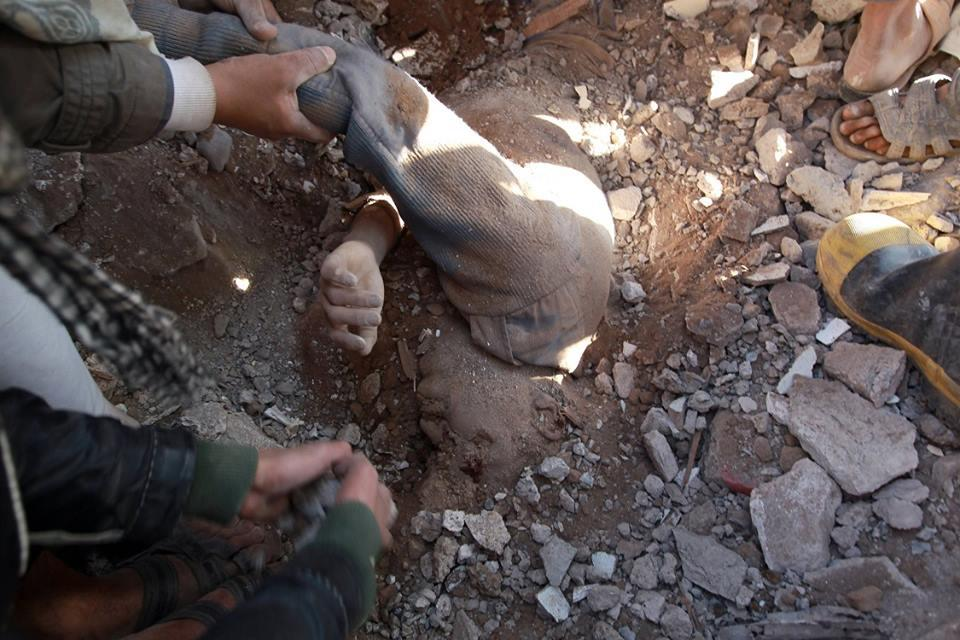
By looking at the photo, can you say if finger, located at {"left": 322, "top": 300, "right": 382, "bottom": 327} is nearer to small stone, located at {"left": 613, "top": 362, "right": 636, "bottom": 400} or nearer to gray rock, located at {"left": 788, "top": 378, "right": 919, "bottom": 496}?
small stone, located at {"left": 613, "top": 362, "right": 636, "bottom": 400}

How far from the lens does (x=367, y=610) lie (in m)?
1.10

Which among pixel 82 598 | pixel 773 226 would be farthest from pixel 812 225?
pixel 82 598

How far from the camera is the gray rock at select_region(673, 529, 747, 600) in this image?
1.64 meters

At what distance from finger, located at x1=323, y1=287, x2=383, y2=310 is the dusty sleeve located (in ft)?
1.87

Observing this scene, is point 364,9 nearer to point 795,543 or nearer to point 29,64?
point 29,64

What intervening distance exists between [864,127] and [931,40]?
0.33m

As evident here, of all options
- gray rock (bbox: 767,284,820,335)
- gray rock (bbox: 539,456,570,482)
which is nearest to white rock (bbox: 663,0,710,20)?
gray rock (bbox: 767,284,820,335)

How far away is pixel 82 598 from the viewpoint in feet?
4.55

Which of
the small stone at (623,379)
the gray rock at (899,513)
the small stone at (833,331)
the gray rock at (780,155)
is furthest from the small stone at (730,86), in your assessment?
the gray rock at (899,513)

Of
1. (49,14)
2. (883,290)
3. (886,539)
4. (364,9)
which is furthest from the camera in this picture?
(364,9)

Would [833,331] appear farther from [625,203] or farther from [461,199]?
[461,199]

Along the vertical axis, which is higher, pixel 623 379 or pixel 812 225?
pixel 812 225

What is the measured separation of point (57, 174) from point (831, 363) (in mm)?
2023

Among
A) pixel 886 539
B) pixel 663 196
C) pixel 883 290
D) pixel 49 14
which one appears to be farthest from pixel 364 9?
pixel 886 539
